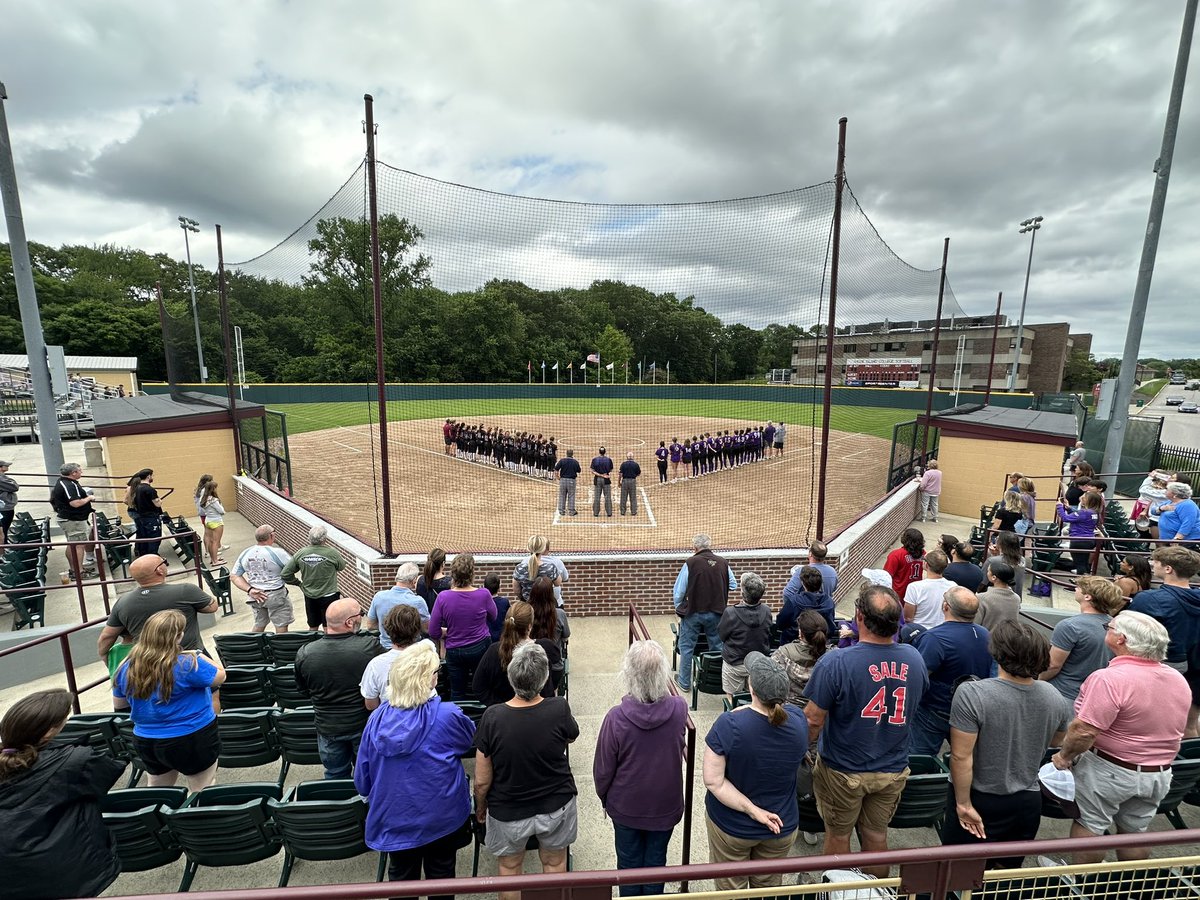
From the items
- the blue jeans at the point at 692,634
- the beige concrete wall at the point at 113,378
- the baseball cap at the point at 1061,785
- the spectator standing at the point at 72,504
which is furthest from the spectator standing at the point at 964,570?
the beige concrete wall at the point at 113,378

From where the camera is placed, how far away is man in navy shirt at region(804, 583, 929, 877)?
2959 mm

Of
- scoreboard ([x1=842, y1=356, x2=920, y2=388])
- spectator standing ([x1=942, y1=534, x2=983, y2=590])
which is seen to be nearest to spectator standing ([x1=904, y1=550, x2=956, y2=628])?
spectator standing ([x1=942, y1=534, x2=983, y2=590])

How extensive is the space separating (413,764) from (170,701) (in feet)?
5.77

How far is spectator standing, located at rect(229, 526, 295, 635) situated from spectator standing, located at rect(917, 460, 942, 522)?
12.8m

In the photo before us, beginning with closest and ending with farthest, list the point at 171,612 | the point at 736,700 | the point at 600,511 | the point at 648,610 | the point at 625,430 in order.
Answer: the point at 171,612
the point at 736,700
the point at 648,610
the point at 600,511
the point at 625,430

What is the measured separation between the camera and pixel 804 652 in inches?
150

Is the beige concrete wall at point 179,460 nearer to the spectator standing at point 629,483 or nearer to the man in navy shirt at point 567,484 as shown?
the man in navy shirt at point 567,484

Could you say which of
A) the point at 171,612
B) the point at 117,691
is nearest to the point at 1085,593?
the point at 171,612

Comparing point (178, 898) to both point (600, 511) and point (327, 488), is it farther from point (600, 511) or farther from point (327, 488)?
point (327, 488)

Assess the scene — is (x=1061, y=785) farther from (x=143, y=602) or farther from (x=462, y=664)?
(x=143, y=602)

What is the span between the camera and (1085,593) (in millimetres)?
3756

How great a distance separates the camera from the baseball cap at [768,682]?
2537 millimetres

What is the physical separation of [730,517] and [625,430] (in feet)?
67.8

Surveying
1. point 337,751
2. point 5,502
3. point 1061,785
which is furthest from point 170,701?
point 5,502
